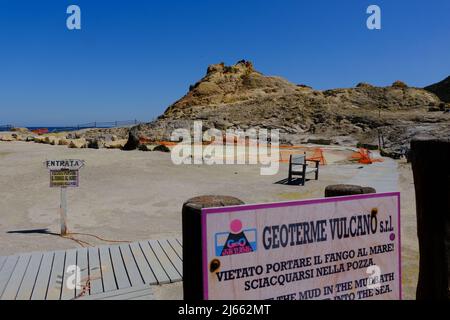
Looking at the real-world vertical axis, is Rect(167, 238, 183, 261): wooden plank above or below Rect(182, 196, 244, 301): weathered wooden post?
below

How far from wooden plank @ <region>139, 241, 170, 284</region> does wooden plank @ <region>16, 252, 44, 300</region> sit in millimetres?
1329

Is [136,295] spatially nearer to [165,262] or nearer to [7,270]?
[165,262]

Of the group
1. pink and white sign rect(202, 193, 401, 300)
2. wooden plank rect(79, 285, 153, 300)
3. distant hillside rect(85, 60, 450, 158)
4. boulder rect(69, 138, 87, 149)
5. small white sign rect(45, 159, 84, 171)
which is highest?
distant hillside rect(85, 60, 450, 158)

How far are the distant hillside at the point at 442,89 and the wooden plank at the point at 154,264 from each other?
92928 millimetres

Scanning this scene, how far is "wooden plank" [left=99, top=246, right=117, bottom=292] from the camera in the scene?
4.17m

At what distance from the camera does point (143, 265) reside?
4.84 meters

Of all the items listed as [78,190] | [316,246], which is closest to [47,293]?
[316,246]

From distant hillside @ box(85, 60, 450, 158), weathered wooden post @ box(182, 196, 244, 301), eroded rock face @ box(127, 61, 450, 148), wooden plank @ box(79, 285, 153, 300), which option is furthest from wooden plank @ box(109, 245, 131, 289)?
eroded rock face @ box(127, 61, 450, 148)

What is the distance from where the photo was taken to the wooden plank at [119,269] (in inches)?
168

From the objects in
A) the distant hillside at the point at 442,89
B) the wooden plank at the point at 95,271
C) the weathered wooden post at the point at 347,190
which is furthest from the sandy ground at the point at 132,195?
the distant hillside at the point at 442,89

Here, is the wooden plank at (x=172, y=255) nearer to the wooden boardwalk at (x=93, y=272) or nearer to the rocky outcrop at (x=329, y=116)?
the wooden boardwalk at (x=93, y=272)

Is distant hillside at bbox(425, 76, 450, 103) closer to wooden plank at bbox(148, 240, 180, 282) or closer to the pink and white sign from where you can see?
wooden plank at bbox(148, 240, 180, 282)
